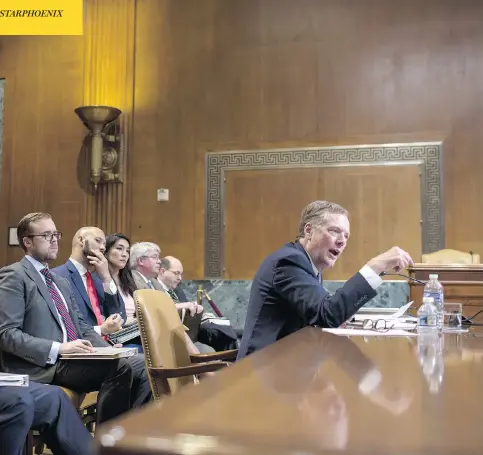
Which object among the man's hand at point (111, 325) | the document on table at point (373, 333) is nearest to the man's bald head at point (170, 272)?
the man's hand at point (111, 325)

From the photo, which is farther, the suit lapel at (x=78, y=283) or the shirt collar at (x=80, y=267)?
Answer: the shirt collar at (x=80, y=267)

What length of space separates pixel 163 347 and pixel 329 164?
156 inches

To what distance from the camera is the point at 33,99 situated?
6.75 m

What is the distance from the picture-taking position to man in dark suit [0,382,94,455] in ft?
7.37

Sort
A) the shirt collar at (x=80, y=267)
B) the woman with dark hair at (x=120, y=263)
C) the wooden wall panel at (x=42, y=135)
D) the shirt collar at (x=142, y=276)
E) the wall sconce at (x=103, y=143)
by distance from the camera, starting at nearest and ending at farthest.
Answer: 1. the shirt collar at (x=80, y=267)
2. the woman with dark hair at (x=120, y=263)
3. the shirt collar at (x=142, y=276)
4. the wall sconce at (x=103, y=143)
5. the wooden wall panel at (x=42, y=135)

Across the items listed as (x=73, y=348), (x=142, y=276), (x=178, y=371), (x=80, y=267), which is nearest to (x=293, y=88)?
(x=142, y=276)

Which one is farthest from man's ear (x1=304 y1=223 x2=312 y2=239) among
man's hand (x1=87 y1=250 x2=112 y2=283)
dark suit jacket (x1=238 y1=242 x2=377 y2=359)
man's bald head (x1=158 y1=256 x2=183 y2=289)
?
man's bald head (x1=158 y1=256 x2=183 y2=289)

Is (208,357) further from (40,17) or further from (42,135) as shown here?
(42,135)

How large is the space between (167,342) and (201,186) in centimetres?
394

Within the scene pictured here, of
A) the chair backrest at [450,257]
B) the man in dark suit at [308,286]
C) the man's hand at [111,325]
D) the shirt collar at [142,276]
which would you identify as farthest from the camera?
the chair backrest at [450,257]

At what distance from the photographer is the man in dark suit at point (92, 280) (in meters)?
3.58

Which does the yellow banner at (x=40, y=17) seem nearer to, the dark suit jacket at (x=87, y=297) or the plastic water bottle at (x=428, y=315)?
the dark suit jacket at (x=87, y=297)

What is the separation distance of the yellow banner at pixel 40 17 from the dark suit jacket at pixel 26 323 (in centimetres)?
252

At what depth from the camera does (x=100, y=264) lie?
385cm
